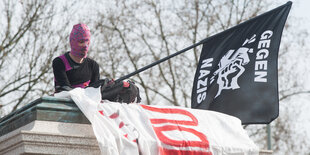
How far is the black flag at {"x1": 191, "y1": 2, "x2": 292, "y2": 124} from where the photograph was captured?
25.7ft

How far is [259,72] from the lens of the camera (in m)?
7.94

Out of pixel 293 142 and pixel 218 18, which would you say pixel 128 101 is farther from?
pixel 293 142

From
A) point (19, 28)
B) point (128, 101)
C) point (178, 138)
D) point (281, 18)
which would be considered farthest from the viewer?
point (19, 28)

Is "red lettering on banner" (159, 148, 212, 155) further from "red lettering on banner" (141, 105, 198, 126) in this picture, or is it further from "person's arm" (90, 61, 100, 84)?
"person's arm" (90, 61, 100, 84)

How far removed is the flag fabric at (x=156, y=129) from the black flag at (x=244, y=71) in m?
0.79

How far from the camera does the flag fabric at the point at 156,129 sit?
239 inches

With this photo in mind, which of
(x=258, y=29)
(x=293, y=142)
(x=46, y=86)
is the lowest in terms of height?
(x=293, y=142)

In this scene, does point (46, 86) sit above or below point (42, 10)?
below

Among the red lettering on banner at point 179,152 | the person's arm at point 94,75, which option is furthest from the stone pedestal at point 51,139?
the person's arm at point 94,75

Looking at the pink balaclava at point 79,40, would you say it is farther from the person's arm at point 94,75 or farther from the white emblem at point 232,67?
the white emblem at point 232,67

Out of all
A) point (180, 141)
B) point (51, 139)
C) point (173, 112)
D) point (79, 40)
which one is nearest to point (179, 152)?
point (180, 141)

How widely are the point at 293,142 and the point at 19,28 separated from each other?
11510 millimetres

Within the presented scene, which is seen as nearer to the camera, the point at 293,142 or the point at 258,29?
the point at 258,29

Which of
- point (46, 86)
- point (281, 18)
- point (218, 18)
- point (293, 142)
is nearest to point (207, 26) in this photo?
point (218, 18)
